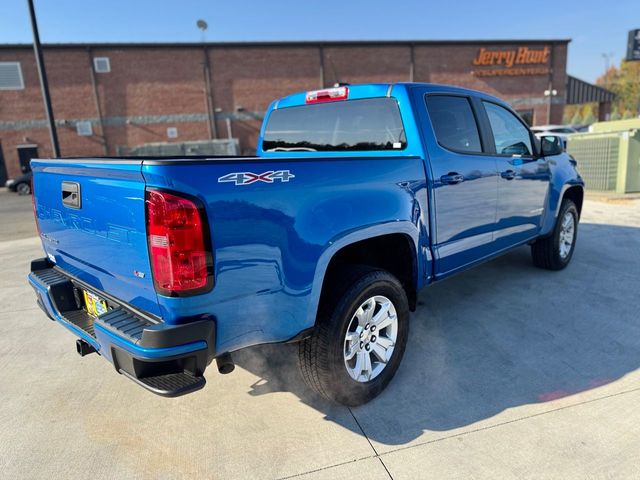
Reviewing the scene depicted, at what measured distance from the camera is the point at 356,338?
2.72 meters

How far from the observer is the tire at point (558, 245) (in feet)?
16.7

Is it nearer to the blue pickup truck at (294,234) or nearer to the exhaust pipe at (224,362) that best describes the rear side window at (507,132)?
the blue pickup truck at (294,234)

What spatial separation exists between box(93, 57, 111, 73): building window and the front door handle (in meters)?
29.2

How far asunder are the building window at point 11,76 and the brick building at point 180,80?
5cm

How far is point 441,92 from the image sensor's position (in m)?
3.49

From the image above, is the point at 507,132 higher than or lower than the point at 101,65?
lower

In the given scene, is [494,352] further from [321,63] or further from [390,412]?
[321,63]

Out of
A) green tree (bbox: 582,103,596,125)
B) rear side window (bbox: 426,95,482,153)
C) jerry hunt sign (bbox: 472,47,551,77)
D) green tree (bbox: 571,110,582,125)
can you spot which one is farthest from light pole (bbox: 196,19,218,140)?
green tree (bbox: 571,110,582,125)

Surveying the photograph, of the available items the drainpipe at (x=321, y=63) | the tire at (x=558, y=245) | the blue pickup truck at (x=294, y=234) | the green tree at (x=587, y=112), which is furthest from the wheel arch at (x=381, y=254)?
the green tree at (x=587, y=112)

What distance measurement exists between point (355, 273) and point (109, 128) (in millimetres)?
29268

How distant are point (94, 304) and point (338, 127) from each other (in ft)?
7.45

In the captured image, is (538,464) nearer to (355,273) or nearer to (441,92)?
(355,273)

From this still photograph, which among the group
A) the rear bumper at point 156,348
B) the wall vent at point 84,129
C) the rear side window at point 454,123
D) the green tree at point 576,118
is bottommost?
the rear bumper at point 156,348

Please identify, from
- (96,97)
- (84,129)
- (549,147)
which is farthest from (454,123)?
(84,129)
